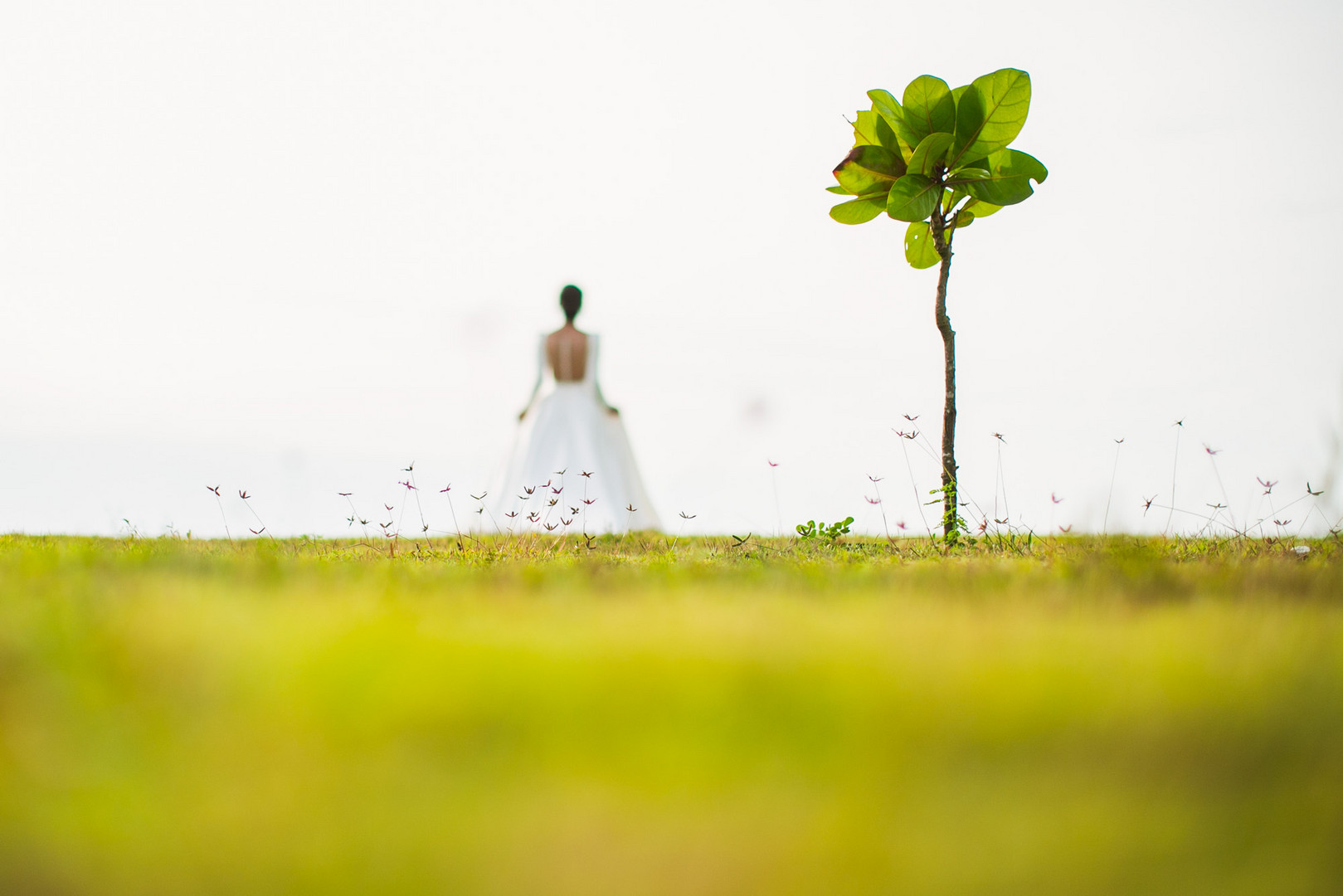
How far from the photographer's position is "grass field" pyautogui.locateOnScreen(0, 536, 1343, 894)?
111cm

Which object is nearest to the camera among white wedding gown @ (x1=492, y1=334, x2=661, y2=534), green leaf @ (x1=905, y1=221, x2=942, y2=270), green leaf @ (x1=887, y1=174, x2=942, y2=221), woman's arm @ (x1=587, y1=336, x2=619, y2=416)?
green leaf @ (x1=887, y1=174, x2=942, y2=221)

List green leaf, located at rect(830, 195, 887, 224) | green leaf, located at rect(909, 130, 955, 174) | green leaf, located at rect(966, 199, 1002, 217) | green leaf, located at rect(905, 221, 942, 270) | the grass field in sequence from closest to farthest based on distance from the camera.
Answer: the grass field
green leaf, located at rect(909, 130, 955, 174)
green leaf, located at rect(830, 195, 887, 224)
green leaf, located at rect(966, 199, 1002, 217)
green leaf, located at rect(905, 221, 942, 270)

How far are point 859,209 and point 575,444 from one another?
4.05 metres

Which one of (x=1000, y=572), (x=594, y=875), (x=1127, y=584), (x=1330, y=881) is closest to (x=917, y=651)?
(x=1330, y=881)

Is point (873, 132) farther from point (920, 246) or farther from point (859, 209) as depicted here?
point (920, 246)

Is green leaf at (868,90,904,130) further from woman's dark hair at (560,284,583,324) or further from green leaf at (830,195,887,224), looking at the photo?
woman's dark hair at (560,284,583,324)

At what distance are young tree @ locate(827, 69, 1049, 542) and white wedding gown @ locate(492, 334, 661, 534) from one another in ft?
11.8

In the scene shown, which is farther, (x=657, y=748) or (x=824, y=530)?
(x=824, y=530)

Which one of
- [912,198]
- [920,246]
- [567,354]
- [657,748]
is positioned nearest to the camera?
[657,748]

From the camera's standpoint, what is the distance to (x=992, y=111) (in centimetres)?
722

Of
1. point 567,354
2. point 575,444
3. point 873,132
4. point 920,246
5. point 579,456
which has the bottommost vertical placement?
point 579,456

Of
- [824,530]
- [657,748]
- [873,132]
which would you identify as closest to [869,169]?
[873,132]

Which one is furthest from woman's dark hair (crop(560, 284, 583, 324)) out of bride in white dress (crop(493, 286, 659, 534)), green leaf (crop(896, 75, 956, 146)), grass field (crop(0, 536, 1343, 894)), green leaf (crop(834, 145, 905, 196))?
grass field (crop(0, 536, 1343, 894))

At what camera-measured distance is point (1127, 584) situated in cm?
345
